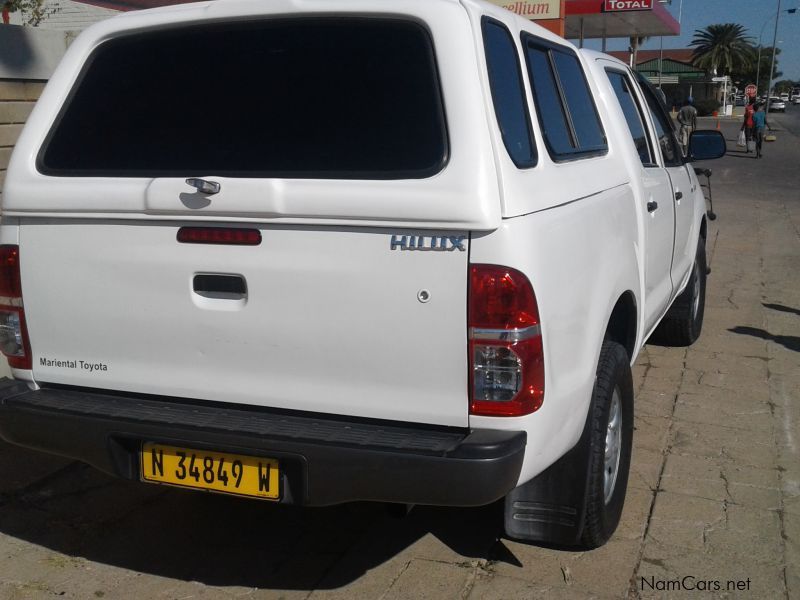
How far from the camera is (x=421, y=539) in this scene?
361 centimetres

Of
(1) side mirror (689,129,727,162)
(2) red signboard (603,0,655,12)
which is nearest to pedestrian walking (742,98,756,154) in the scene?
(2) red signboard (603,0,655,12)

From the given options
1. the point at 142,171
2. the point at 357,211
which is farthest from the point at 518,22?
the point at 142,171

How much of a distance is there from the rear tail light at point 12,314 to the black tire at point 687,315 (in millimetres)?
4235

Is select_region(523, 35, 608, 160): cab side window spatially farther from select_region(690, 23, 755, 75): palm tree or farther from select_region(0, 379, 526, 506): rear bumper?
select_region(690, 23, 755, 75): palm tree

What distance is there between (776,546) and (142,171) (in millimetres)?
2705

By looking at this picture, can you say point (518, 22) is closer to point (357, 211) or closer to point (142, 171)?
point (357, 211)

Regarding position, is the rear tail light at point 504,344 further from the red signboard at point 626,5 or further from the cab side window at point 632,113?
the red signboard at point 626,5

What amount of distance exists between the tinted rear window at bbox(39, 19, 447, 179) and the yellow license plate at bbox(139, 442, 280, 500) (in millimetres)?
862

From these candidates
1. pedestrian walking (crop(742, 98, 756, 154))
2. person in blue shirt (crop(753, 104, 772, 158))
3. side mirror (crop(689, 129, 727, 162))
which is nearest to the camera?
side mirror (crop(689, 129, 727, 162))

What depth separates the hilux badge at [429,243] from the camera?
99.9 inches

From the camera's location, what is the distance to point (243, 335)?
282cm

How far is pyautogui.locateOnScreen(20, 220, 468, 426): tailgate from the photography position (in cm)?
260

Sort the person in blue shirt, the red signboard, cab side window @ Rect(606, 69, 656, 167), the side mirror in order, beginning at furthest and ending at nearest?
the person in blue shirt, the red signboard, the side mirror, cab side window @ Rect(606, 69, 656, 167)

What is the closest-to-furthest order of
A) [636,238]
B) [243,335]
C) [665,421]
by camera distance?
[243,335] < [636,238] < [665,421]
